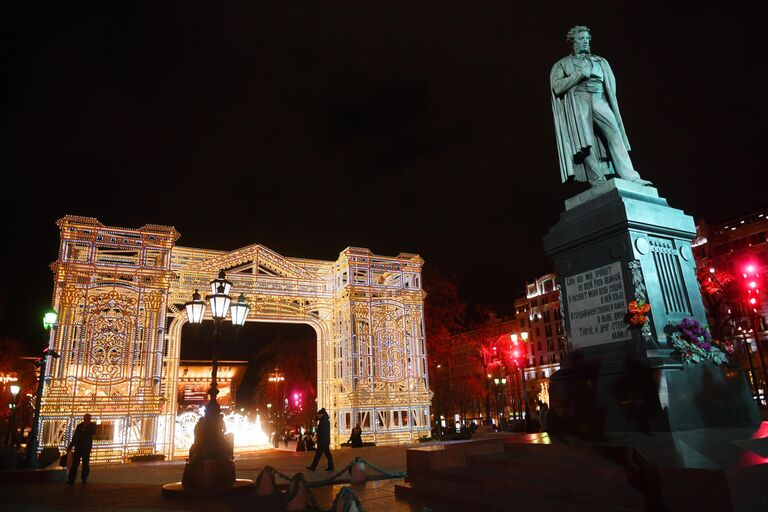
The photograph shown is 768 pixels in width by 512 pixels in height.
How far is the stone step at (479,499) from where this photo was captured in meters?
5.78

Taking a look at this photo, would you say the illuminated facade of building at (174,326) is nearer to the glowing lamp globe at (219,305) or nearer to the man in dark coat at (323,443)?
the man in dark coat at (323,443)

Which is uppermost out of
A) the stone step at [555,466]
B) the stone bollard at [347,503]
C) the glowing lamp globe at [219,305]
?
the glowing lamp globe at [219,305]

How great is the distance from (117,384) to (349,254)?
1180 cm

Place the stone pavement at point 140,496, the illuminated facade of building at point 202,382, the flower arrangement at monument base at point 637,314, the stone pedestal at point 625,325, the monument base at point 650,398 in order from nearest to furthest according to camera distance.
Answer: the monument base at point 650,398 → the stone pedestal at point 625,325 → the flower arrangement at monument base at point 637,314 → the stone pavement at point 140,496 → the illuminated facade of building at point 202,382

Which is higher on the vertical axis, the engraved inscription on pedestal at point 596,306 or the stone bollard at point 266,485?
the engraved inscription on pedestal at point 596,306

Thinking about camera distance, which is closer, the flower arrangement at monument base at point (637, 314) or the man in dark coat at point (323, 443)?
the flower arrangement at monument base at point (637, 314)

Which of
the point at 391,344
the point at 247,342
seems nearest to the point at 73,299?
the point at 391,344

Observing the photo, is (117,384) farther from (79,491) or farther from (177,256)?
(79,491)

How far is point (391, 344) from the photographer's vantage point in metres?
27.5

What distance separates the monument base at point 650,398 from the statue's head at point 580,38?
5626 mm

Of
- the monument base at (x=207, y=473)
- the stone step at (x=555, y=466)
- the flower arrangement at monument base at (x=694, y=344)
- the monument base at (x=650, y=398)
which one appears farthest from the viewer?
the monument base at (x=207, y=473)

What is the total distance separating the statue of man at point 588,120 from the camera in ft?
30.8

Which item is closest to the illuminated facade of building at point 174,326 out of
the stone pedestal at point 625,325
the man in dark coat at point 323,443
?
the man in dark coat at point 323,443

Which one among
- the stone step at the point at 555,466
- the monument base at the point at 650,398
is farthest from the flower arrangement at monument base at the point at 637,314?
the stone step at the point at 555,466
